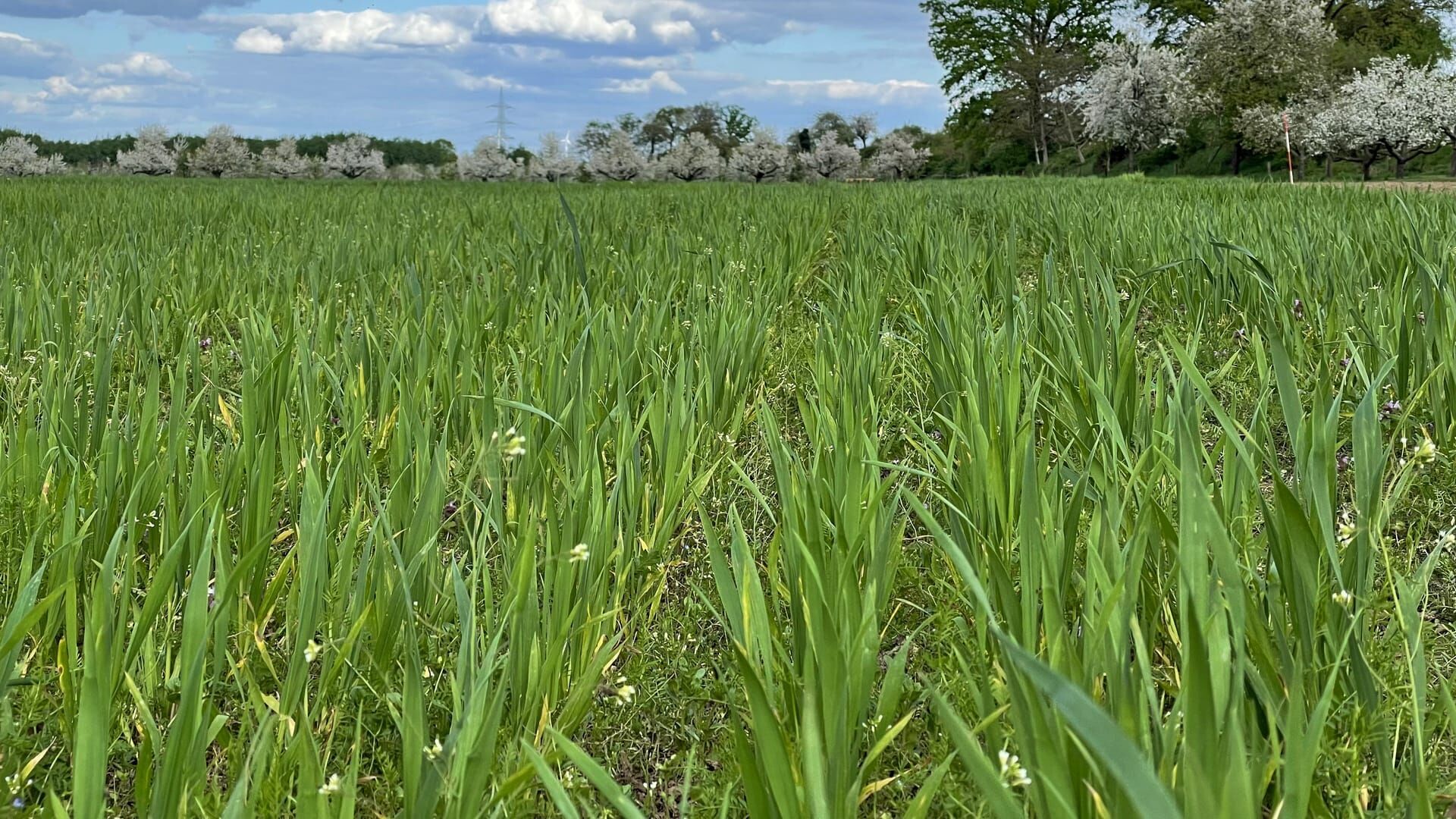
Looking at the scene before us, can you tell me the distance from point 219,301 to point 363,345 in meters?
1.52

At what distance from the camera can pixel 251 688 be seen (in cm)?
95

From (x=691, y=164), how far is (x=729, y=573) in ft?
179

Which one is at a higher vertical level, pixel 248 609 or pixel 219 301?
pixel 219 301

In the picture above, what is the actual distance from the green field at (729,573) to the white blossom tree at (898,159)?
54907 millimetres

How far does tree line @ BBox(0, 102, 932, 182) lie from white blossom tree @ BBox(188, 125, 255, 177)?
0.06 meters

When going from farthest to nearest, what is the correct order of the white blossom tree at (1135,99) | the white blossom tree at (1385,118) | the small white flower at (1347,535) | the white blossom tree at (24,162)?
the white blossom tree at (24,162) < the white blossom tree at (1135,99) < the white blossom tree at (1385,118) < the small white flower at (1347,535)

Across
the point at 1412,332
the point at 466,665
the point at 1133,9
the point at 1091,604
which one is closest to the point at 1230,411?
the point at 1412,332

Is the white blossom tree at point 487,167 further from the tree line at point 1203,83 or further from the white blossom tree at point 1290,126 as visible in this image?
the white blossom tree at point 1290,126

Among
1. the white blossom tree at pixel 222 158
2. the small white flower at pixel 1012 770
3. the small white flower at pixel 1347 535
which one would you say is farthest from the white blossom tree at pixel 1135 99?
the small white flower at pixel 1012 770

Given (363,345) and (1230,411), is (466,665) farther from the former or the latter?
(1230,411)

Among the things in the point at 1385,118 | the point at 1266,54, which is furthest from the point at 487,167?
the point at 1385,118

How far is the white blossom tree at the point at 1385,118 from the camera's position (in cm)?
2902

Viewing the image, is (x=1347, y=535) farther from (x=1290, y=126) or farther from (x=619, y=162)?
(x=619, y=162)

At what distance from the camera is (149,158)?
2015 inches
